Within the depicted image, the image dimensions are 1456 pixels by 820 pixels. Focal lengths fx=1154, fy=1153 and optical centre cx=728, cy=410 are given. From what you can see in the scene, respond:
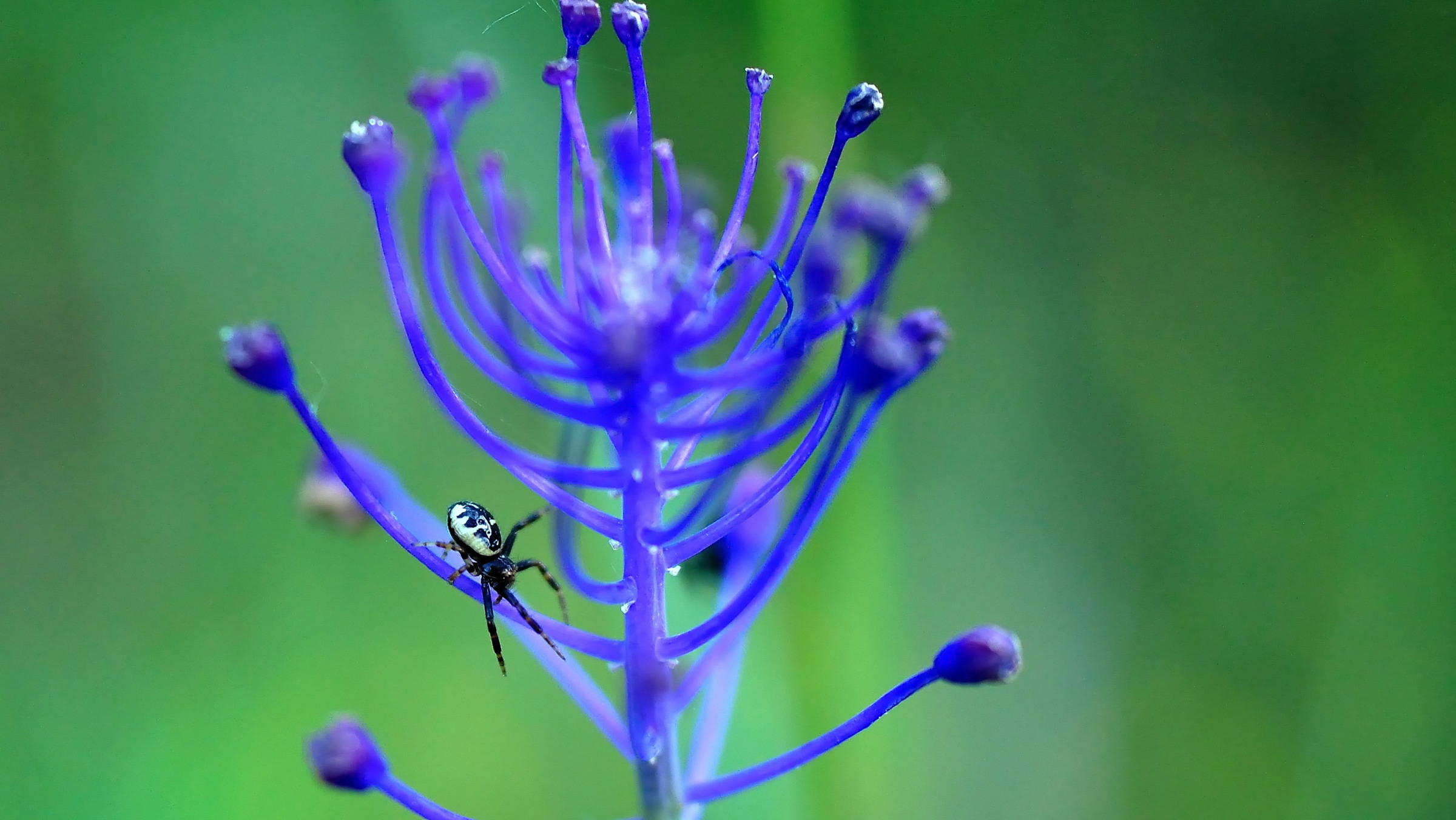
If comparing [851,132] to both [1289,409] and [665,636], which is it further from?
[1289,409]

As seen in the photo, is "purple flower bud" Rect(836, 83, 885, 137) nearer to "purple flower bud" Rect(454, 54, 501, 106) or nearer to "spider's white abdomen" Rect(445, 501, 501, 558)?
"purple flower bud" Rect(454, 54, 501, 106)

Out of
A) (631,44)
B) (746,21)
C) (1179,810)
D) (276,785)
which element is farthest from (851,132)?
(276,785)

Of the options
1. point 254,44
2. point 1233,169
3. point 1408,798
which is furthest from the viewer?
point 254,44

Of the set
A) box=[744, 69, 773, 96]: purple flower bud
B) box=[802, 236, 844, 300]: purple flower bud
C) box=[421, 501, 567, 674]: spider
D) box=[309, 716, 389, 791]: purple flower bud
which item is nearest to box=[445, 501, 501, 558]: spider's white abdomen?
box=[421, 501, 567, 674]: spider

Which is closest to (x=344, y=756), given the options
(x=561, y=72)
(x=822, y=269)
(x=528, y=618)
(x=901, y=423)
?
(x=528, y=618)

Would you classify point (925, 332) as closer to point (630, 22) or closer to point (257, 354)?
point (630, 22)
